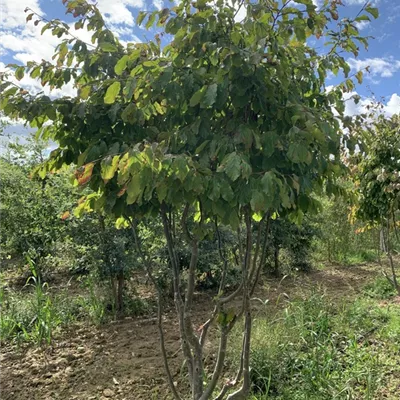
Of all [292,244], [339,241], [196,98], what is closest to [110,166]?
[196,98]

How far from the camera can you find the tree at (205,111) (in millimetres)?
1368

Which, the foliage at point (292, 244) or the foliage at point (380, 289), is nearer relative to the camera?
the foliage at point (380, 289)

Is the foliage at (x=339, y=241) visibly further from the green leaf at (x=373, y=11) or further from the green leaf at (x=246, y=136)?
the green leaf at (x=246, y=136)

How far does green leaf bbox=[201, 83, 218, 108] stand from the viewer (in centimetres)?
142

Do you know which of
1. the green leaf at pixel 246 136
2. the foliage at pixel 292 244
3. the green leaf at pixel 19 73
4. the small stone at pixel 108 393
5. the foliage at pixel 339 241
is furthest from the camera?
the foliage at pixel 339 241

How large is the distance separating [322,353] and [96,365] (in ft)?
6.94

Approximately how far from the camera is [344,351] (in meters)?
3.68

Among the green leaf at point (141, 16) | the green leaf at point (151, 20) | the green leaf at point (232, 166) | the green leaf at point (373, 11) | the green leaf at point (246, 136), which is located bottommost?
the green leaf at point (232, 166)

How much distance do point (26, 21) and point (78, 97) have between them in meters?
0.39

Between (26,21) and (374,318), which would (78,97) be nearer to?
(26,21)

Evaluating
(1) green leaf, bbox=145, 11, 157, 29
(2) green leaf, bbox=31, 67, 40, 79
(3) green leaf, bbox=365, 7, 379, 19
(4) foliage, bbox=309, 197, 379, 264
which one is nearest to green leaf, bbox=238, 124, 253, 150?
(1) green leaf, bbox=145, 11, 157, 29

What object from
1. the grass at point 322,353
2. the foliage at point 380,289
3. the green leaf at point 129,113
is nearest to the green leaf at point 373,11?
the green leaf at point 129,113

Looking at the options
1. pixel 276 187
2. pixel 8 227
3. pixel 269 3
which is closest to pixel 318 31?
pixel 269 3

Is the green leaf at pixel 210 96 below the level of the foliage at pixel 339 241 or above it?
above
